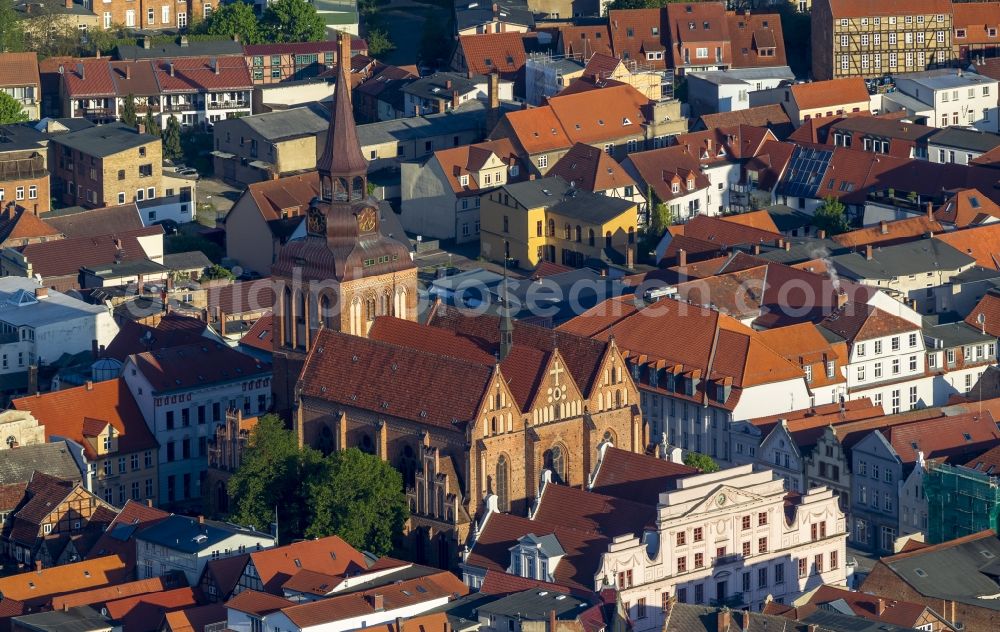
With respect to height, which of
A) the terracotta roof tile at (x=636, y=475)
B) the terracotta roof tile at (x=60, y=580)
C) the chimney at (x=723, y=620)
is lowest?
the terracotta roof tile at (x=60, y=580)

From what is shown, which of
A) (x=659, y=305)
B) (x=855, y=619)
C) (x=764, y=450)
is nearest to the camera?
(x=855, y=619)

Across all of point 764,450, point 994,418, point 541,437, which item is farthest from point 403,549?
point 994,418

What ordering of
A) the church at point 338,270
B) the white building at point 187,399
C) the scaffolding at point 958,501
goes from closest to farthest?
the scaffolding at point 958,501 < the church at point 338,270 < the white building at point 187,399

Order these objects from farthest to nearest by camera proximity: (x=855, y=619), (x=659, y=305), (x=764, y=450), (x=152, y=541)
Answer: (x=659, y=305) < (x=764, y=450) < (x=152, y=541) < (x=855, y=619)

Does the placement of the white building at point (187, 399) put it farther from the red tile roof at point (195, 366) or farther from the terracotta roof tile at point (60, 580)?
the terracotta roof tile at point (60, 580)

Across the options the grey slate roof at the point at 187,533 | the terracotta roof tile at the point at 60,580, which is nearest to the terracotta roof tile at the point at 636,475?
the grey slate roof at the point at 187,533

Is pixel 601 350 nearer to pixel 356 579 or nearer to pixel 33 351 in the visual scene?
pixel 356 579

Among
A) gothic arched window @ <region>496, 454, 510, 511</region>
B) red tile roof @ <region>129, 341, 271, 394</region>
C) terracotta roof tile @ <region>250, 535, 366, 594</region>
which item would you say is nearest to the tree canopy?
terracotta roof tile @ <region>250, 535, 366, 594</region>

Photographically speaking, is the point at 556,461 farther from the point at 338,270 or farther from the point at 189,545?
the point at 189,545
